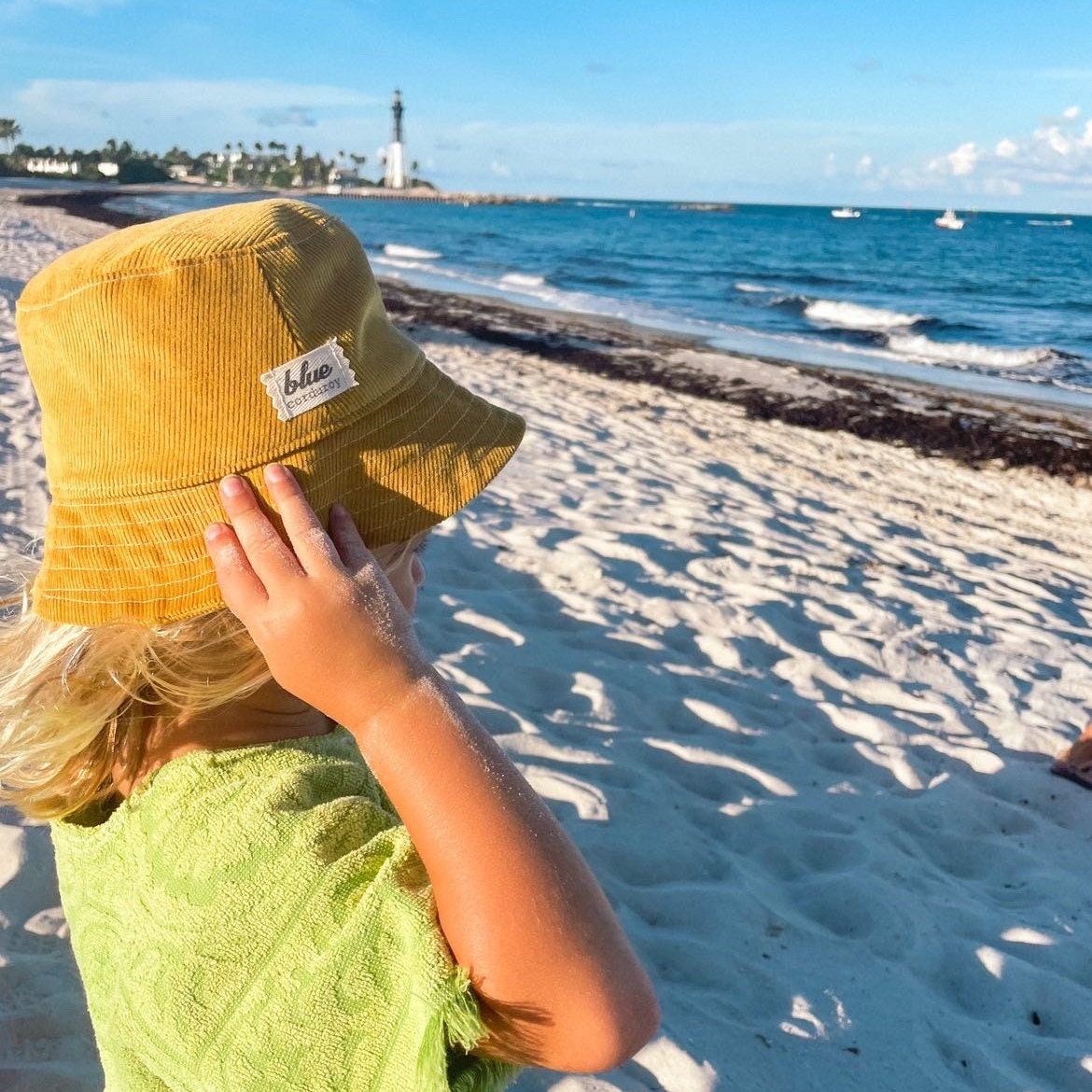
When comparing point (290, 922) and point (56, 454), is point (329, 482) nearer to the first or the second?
point (56, 454)

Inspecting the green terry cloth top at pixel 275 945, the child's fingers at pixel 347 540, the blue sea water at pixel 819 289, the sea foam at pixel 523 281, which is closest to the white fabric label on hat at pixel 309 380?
the child's fingers at pixel 347 540

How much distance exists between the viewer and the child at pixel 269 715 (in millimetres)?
989

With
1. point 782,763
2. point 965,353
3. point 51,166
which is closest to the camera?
point 782,763

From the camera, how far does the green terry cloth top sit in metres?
1.02

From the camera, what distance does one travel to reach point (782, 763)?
10.8 feet

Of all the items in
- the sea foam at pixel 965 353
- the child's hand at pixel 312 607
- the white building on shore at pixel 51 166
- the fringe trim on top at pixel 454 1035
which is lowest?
the sea foam at pixel 965 353

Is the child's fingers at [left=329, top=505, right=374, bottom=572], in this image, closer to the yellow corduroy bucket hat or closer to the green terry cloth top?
the yellow corduroy bucket hat

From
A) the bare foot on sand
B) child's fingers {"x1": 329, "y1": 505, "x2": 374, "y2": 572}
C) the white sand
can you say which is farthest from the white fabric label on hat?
the bare foot on sand

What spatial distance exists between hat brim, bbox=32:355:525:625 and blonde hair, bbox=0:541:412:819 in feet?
0.17

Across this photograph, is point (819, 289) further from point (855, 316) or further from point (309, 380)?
point (309, 380)

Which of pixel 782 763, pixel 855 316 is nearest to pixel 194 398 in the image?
pixel 782 763

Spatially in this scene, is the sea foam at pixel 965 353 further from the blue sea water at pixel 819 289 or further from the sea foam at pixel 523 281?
the sea foam at pixel 523 281

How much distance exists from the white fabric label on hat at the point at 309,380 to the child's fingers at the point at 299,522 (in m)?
0.08

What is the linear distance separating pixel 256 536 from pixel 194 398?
0.18 meters
